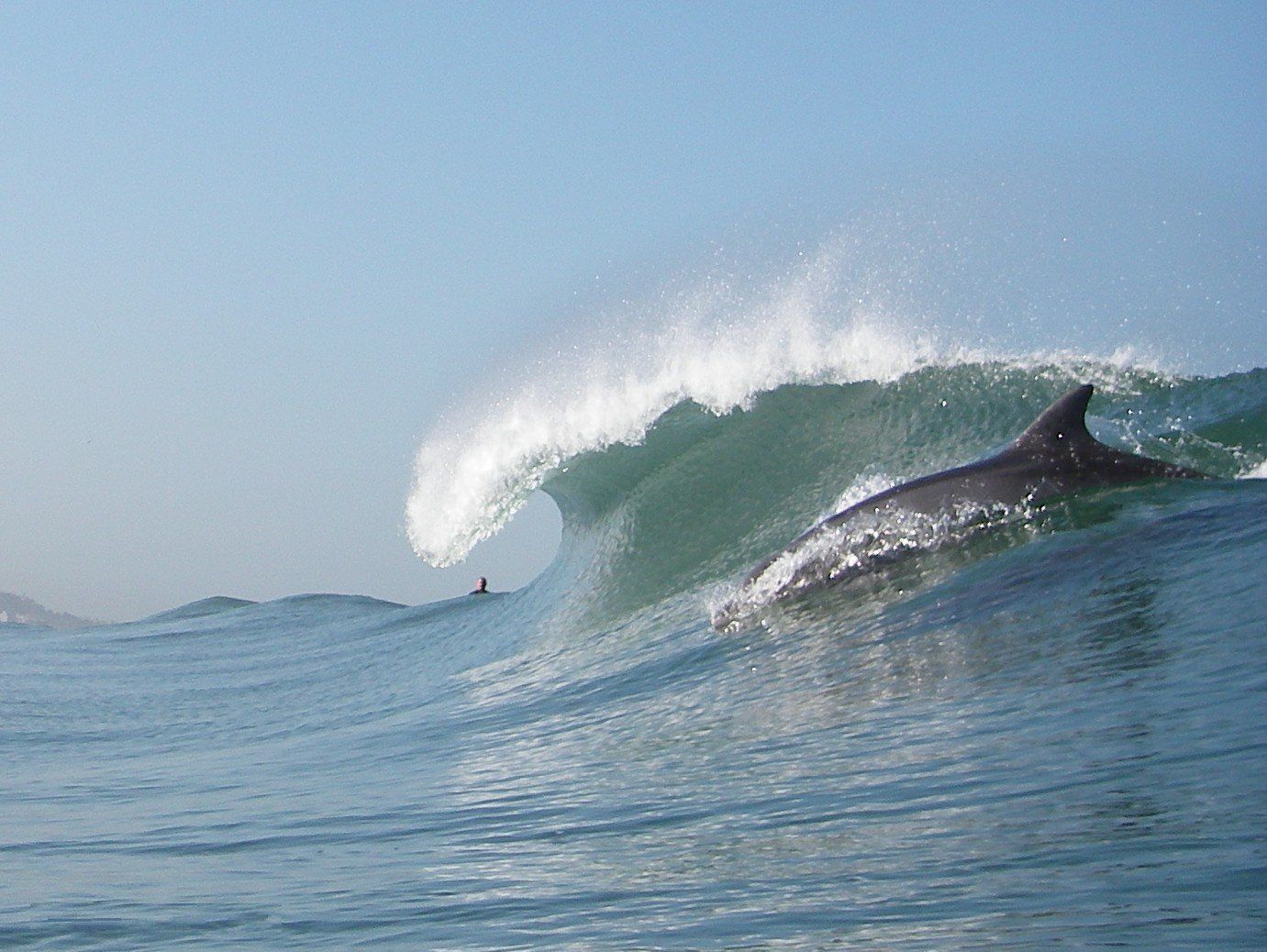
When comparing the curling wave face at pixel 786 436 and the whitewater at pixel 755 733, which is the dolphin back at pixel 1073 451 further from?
the curling wave face at pixel 786 436

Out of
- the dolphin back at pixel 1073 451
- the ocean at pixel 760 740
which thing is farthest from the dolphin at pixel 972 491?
the ocean at pixel 760 740

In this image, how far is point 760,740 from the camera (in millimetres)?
5137

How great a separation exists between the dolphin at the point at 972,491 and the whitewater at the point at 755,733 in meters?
0.13

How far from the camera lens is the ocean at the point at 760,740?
3158 millimetres

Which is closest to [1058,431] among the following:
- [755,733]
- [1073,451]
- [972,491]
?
[1073,451]

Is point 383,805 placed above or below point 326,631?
below

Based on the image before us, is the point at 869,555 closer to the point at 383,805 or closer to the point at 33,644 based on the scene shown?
the point at 383,805

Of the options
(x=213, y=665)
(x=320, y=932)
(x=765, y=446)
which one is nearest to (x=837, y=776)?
(x=320, y=932)

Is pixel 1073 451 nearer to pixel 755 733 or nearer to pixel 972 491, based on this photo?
pixel 972 491

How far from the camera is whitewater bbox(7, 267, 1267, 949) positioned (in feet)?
10.4

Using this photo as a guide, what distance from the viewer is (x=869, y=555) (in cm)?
737

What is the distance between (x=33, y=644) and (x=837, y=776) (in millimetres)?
17630

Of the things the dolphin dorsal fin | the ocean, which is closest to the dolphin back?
the dolphin dorsal fin

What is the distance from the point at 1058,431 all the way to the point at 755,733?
2.78 meters
